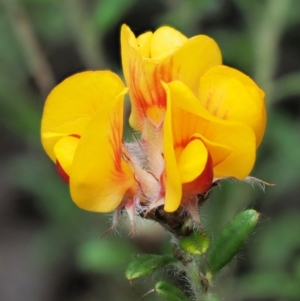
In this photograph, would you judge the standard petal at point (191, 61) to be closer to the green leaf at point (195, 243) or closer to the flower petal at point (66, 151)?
the flower petal at point (66, 151)

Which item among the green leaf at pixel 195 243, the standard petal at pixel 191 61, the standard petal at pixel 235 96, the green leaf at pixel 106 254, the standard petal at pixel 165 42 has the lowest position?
the green leaf at pixel 106 254

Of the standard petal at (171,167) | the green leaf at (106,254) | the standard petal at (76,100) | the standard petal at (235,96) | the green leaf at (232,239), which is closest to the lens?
the standard petal at (171,167)

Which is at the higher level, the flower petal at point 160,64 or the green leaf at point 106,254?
the flower petal at point 160,64

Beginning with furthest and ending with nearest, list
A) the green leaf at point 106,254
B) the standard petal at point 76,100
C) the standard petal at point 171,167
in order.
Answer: the green leaf at point 106,254 < the standard petal at point 76,100 < the standard petal at point 171,167

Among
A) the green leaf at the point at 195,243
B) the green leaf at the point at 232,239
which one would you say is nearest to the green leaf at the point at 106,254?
the green leaf at the point at 232,239

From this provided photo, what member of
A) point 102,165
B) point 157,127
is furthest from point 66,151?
point 157,127

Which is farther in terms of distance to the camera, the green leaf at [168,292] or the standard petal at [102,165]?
the green leaf at [168,292]
